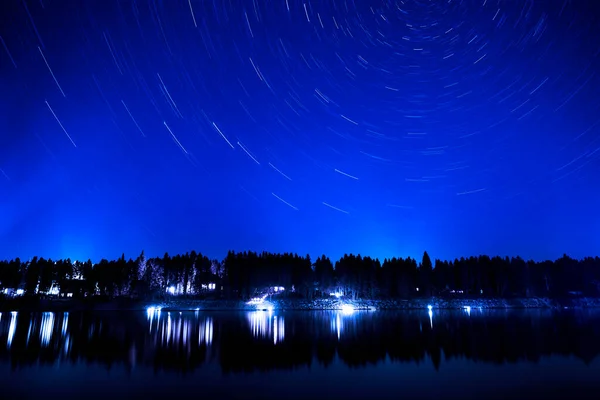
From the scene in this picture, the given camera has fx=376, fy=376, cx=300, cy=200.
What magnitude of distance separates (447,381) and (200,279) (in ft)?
318

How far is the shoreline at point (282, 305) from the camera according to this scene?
75.6 m

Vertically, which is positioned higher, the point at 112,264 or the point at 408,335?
the point at 112,264

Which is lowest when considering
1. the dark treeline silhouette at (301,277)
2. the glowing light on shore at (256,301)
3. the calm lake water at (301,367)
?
the calm lake water at (301,367)

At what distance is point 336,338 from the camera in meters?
28.3

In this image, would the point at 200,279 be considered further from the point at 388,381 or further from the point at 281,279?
the point at 388,381

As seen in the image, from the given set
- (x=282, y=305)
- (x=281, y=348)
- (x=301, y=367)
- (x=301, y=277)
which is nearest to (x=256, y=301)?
(x=282, y=305)

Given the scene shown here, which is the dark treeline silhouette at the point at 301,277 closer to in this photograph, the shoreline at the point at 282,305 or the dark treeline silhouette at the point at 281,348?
the shoreline at the point at 282,305

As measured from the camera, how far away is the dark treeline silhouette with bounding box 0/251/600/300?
102m

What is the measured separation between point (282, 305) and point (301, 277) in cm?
2465

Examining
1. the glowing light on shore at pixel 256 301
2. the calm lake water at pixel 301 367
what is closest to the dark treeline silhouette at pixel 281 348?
the calm lake water at pixel 301 367

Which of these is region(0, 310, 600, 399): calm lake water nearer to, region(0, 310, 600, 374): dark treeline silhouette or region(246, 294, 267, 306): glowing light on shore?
region(0, 310, 600, 374): dark treeline silhouette

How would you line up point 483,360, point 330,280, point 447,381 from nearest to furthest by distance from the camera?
point 447,381 < point 483,360 < point 330,280

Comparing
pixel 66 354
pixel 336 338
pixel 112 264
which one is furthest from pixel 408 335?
pixel 112 264

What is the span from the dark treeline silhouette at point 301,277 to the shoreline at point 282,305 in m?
14.3
